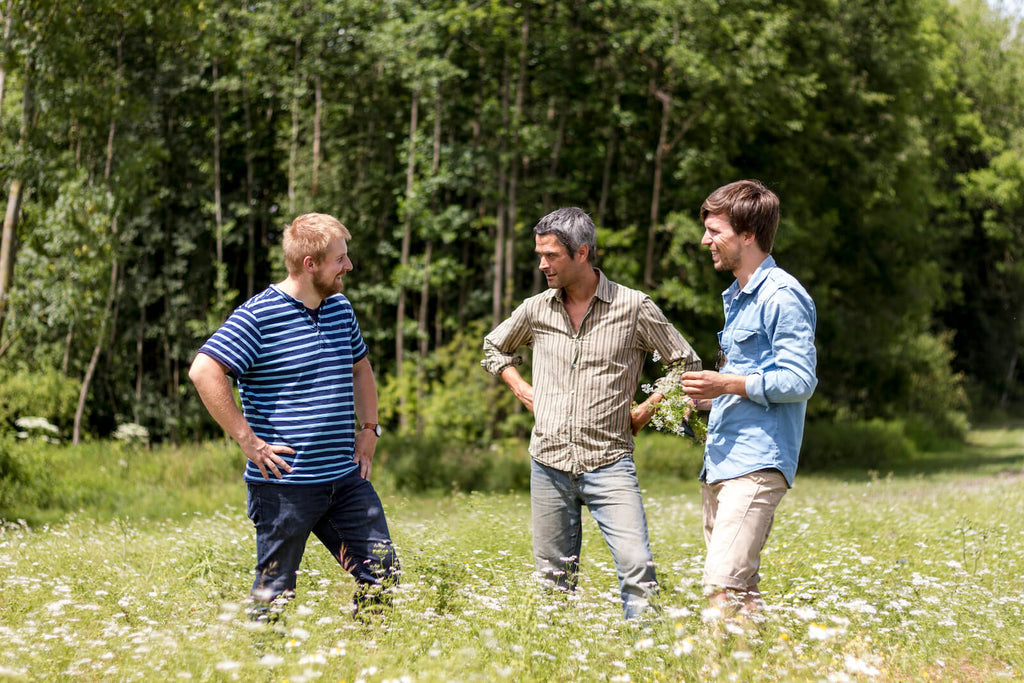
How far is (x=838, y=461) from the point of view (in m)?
20.6

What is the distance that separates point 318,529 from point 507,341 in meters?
1.22

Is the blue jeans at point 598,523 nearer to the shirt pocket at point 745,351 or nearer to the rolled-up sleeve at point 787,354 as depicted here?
the shirt pocket at point 745,351

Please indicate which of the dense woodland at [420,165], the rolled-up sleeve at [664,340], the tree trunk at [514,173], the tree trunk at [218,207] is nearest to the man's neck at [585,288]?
→ the rolled-up sleeve at [664,340]

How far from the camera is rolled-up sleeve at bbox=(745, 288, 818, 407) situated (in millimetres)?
3699

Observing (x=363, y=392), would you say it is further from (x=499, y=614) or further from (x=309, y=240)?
(x=499, y=614)

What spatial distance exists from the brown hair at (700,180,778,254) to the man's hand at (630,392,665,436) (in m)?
0.84

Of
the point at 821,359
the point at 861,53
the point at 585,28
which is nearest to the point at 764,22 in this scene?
the point at 585,28

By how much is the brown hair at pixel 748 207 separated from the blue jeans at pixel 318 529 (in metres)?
1.97

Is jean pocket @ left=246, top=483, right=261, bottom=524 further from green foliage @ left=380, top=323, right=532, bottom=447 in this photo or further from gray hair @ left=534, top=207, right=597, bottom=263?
green foliage @ left=380, top=323, right=532, bottom=447

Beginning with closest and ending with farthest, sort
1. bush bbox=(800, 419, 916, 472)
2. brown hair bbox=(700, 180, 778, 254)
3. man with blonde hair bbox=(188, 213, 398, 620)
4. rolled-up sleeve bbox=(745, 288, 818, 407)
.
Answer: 1. rolled-up sleeve bbox=(745, 288, 818, 407)
2. brown hair bbox=(700, 180, 778, 254)
3. man with blonde hair bbox=(188, 213, 398, 620)
4. bush bbox=(800, 419, 916, 472)

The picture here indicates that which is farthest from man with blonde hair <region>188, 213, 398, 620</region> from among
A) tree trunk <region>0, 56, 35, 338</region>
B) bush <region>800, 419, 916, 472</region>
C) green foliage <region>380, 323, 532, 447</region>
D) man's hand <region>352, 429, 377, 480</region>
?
bush <region>800, 419, 916, 472</region>

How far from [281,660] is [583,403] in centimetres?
177

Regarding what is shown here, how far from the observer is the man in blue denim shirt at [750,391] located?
3787 millimetres

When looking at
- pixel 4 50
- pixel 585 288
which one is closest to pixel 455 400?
pixel 4 50
